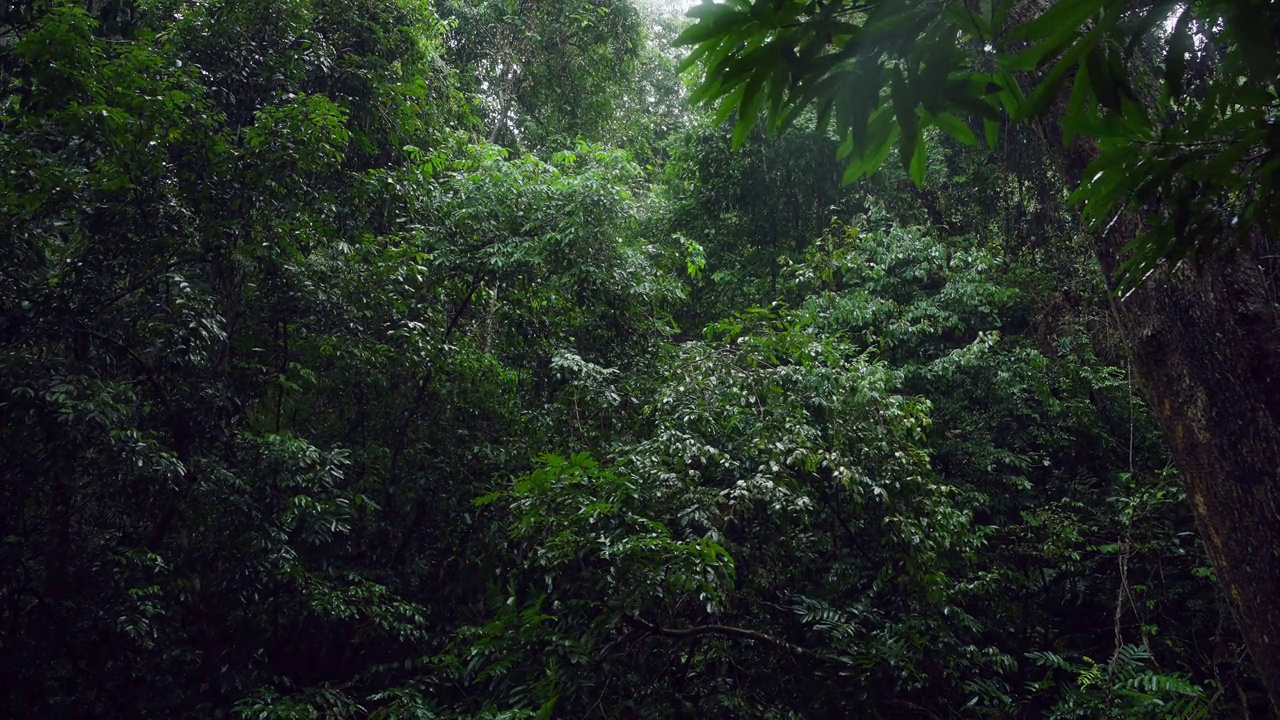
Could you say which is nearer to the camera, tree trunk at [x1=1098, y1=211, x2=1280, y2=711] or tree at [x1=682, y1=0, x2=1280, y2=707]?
tree at [x1=682, y1=0, x2=1280, y2=707]

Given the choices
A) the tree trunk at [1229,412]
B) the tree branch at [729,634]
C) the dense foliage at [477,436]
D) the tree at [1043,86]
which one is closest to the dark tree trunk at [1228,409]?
the tree trunk at [1229,412]

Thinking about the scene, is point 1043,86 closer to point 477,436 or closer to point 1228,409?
point 1228,409

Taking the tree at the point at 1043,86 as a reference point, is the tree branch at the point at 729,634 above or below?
below

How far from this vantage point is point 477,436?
635 cm

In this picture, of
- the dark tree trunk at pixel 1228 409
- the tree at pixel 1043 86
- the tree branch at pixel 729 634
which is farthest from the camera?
the tree branch at pixel 729 634

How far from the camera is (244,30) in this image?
5.34 meters

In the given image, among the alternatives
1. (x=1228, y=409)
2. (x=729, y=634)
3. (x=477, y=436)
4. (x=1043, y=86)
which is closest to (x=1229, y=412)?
(x=1228, y=409)

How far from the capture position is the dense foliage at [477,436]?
4020 mm

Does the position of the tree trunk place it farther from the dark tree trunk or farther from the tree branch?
the tree branch

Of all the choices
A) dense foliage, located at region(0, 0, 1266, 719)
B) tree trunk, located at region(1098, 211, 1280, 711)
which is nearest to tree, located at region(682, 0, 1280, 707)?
tree trunk, located at region(1098, 211, 1280, 711)

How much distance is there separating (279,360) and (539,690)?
10.7ft

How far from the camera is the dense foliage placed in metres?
4.02

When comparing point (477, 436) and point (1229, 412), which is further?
point (477, 436)

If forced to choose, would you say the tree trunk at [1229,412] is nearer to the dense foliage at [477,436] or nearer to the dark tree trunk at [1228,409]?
the dark tree trunk at [1228,409]
